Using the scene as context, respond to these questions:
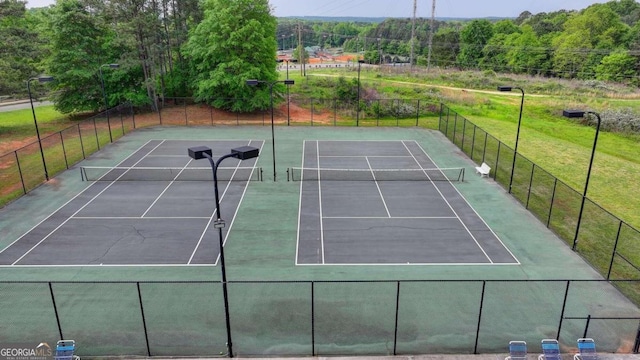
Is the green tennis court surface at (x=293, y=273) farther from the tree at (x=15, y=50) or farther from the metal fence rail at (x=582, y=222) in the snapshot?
the tree at (x=15, y=50)

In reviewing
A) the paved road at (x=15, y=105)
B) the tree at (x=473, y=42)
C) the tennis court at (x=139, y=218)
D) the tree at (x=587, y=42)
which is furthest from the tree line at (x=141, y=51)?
the tree at (x=473, y=42)

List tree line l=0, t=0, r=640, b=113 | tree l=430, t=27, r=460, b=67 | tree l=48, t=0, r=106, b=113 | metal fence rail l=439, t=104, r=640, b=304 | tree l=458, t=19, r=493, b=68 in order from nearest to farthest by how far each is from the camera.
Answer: metal fence rail l=439, t=104, r=640, b=304
tree line l=0, t=0, r=640, b=113
tree l=48, t=0, r=106, b=113
tree l=458, t=19, r=493, b=68
tree l=430, t=27, r=460, b=67

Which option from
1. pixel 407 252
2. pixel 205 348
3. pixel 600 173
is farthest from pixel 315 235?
pixel 600 173

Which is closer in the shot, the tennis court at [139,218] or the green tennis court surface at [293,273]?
the green tennis court surface at [293,273]

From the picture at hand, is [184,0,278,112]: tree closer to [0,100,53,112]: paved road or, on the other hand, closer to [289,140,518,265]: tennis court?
[289,140,518,265]: tennis court

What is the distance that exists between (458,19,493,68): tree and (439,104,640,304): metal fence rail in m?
65.5

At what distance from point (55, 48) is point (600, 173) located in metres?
40.7

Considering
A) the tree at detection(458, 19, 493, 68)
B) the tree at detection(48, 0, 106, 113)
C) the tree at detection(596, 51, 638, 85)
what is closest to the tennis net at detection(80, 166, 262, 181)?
the tree at detection(48, 0, 106, 113)

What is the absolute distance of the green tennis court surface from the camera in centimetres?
1095

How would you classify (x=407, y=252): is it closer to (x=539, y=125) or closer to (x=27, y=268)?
(x=27, y=268)

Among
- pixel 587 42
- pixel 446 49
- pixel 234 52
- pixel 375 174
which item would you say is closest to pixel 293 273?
pixel 375 174

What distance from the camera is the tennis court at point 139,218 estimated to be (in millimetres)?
14977

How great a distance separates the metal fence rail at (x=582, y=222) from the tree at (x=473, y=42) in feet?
215

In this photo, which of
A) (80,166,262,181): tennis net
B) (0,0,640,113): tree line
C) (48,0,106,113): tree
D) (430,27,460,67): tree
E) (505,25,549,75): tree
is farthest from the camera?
(430,27,460,67): tree
